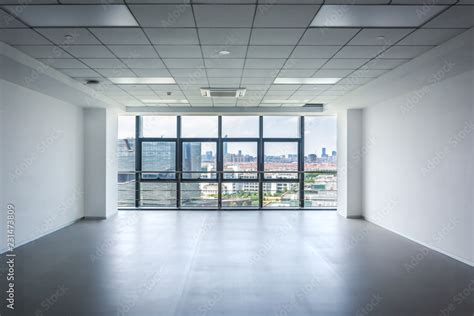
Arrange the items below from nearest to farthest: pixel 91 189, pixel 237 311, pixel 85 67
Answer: pixel 237 311
pixel 85 67
pixel 91 189

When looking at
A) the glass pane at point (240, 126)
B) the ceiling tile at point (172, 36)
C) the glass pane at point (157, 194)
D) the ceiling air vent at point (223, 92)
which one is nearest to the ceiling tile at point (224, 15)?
the ceiling tile at point (172, 36)

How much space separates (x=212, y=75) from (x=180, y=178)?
426 cm

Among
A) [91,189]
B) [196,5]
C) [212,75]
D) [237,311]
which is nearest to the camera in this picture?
[196,5]

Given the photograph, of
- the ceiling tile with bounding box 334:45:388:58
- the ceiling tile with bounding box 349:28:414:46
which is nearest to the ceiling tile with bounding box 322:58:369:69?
the ceiling tile with bounding box 334:45:388:58

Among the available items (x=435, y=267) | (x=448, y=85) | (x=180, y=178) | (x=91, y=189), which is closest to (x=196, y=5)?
(x=448, y=85)

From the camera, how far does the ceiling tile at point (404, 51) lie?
138 inches

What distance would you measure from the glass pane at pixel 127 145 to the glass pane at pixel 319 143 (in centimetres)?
469

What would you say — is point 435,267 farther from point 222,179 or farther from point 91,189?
point 91,189

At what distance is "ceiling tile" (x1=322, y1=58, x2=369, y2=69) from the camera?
3979 mm

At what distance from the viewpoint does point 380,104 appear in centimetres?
633

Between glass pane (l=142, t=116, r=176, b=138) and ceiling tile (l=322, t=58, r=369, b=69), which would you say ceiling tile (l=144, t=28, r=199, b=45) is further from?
glass pane (l=142, t=116, r=176, b=138)

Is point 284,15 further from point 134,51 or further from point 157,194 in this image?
point 157,194

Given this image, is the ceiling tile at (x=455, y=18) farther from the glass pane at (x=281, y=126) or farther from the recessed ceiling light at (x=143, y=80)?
the glass pane at (x=281, y=126)

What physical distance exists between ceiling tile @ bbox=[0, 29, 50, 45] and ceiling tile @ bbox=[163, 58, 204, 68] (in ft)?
4.44
